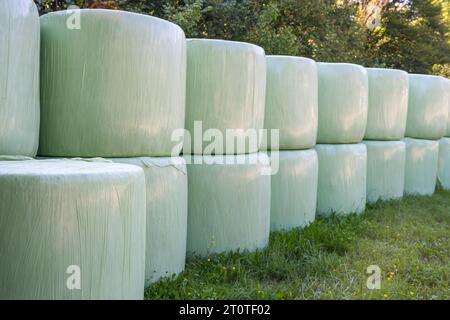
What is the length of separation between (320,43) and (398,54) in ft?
19.9

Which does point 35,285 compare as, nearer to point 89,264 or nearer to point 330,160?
point 89,264

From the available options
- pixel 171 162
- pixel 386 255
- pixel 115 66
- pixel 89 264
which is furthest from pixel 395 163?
pixel 89 264

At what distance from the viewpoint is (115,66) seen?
187 centimetres

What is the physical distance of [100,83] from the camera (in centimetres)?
186

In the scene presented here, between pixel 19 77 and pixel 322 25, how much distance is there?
7470mm

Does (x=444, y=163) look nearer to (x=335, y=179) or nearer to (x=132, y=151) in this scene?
(x=335, y=179)

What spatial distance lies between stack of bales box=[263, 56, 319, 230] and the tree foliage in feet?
8.13

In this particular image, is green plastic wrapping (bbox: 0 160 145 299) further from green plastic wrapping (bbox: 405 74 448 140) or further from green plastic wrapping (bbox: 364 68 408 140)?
green plastic wrapping (bbox: 405 74 448 140)

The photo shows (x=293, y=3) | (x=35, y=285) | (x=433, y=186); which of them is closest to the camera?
(x=35, y=285)

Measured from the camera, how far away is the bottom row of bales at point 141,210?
1342 mm

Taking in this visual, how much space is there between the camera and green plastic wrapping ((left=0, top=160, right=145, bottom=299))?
134cm

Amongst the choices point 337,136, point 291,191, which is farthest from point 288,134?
point 337,136

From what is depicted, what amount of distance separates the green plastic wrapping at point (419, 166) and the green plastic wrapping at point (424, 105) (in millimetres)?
83

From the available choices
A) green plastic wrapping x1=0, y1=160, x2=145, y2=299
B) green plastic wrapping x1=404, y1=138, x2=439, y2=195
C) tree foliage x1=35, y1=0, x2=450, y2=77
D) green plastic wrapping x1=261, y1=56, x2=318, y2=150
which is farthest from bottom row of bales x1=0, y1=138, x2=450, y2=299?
tree foliage x1=35, y1=0, x2=450, y2=77
